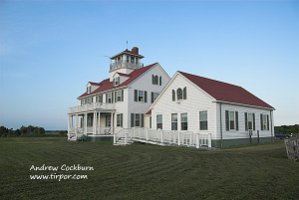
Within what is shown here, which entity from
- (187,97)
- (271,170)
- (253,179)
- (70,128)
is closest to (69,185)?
(253,179)

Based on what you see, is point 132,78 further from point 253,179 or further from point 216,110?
point 253,179

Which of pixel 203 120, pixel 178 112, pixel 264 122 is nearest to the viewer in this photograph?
pixel 203 120

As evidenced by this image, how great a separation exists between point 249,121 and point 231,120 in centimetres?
344

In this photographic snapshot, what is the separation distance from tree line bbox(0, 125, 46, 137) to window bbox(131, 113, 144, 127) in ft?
81.5

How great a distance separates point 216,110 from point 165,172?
12541 millimetres

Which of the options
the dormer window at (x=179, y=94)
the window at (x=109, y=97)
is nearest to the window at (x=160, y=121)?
the dormer window at (x=179, y=94)

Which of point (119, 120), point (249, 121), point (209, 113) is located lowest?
point (249, 121)

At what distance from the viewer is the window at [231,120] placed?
21.2 meters

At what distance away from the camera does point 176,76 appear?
24.0 meters

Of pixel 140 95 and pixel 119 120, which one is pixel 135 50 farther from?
pixel 119 120

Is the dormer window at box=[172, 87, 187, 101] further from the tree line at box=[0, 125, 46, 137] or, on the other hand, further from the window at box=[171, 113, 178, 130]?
the tree line at box=[0, 125, 46, 137]

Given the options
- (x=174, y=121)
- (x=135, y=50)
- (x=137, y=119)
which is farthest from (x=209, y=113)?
(x=135, y=50)

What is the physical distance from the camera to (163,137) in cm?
2173

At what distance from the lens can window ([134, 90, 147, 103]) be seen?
31.2 metres
